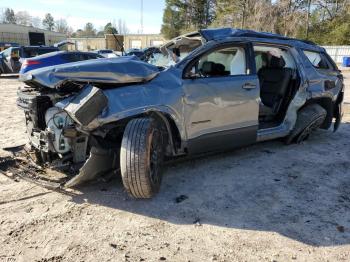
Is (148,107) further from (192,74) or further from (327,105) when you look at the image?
(327,105)

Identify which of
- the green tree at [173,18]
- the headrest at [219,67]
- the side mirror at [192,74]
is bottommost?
the side mirror at [192,74]

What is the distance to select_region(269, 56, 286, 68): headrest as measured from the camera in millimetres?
5816

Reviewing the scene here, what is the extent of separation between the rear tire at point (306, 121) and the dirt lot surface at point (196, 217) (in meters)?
0.89

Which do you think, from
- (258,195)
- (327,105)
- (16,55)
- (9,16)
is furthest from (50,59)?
(9,16)

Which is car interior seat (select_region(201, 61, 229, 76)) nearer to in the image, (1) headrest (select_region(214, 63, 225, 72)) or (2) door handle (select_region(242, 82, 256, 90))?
(1) headrest (select_region(214, 63, 225, 72))

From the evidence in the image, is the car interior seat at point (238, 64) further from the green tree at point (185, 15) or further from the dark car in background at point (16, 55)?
the green tree at point (185, 15)

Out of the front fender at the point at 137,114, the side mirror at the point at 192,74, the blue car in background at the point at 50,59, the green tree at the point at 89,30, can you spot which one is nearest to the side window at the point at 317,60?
the side mirror at the point at 192,74

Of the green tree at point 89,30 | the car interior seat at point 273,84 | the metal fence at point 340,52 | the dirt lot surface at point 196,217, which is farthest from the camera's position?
the green tree at point 89,30

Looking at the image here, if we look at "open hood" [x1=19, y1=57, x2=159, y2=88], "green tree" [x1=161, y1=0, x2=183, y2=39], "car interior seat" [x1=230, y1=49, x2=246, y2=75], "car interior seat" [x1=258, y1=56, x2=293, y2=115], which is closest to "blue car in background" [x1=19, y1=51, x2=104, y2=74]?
"car interior seat" [x1=258, y1=56, x2=293, y2=115]

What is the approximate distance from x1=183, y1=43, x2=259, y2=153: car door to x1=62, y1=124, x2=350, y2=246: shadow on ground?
1.35 feet

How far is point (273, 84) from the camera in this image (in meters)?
5.79

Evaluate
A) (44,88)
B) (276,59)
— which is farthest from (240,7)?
(44,88)

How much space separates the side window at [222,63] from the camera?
4.43m

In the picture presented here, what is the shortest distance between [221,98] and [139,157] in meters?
1.44
